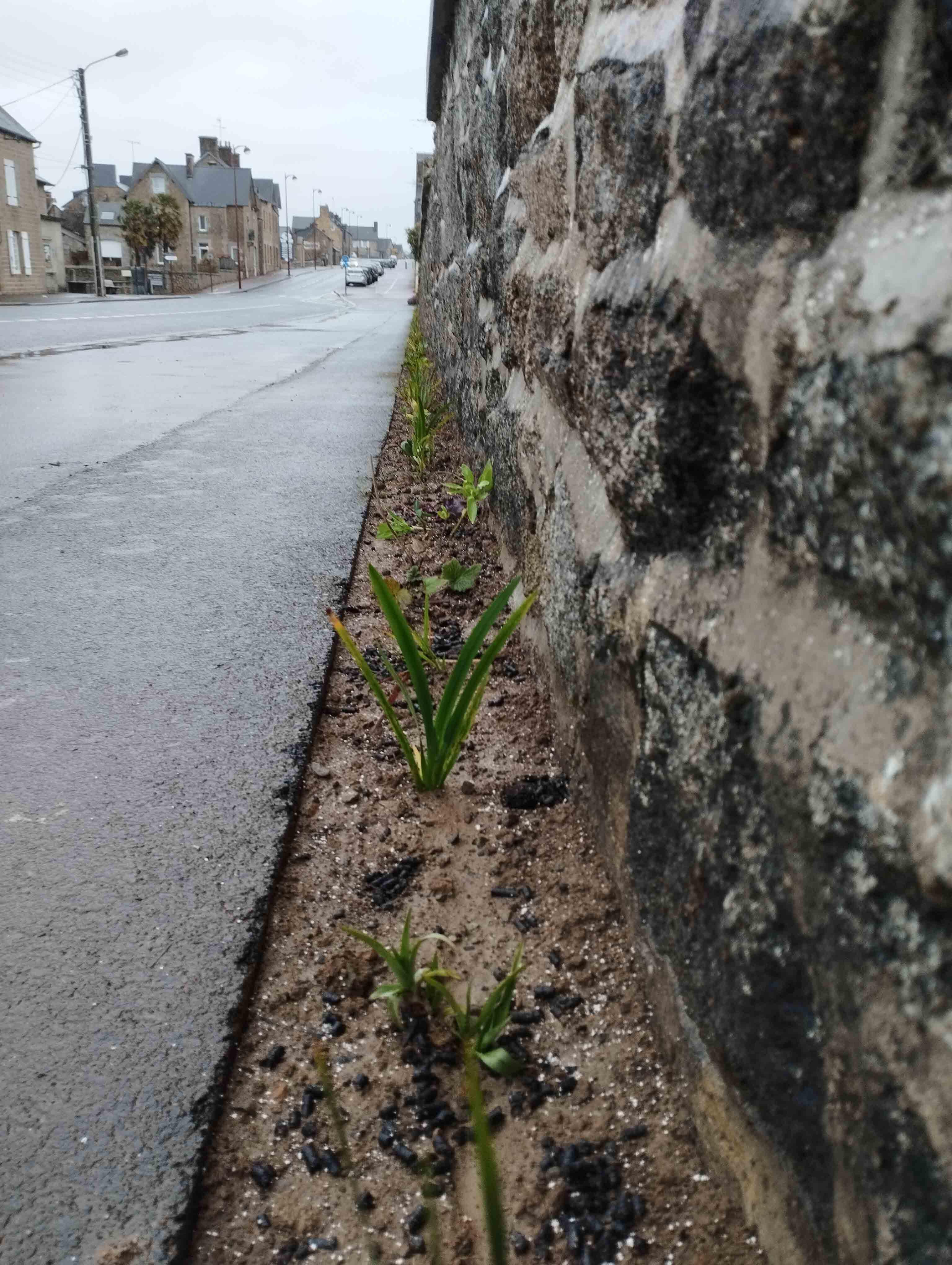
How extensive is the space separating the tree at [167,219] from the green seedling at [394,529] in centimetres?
5802

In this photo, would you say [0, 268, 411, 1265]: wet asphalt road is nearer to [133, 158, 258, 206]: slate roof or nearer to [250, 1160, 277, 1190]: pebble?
[250, 1160, 277, 1190]: pebble

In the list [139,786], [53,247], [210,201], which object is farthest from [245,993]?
[210,201]

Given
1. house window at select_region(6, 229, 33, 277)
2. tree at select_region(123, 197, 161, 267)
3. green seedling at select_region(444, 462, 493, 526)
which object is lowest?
green seedling at select_region(444, 462, 493, 526)

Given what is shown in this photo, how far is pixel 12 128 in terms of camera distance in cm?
3850

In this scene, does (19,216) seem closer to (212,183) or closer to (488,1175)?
(212,183)

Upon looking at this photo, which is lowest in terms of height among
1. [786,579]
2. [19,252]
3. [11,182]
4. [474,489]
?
[474,489]

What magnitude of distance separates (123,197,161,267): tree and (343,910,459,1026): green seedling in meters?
59.1

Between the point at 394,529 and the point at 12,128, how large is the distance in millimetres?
43940

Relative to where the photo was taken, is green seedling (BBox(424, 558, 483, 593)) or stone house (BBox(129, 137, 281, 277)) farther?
stone house (BBox(129, 137, 281, 277))

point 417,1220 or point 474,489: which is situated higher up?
point 474,489

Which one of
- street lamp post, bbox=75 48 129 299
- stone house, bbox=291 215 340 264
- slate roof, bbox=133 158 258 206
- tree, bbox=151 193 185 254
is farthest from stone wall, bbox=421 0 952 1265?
stone house, bbox=291 215 340 264

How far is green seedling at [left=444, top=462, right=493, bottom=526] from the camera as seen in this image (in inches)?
114

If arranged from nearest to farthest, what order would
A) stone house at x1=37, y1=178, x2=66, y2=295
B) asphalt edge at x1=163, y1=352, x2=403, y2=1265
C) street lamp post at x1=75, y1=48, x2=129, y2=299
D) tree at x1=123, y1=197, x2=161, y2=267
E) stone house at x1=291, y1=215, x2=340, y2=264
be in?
asphalt edge at x1=163, y1=352, x2=403, y2=1265
street lamp post at x1=75, y1=48, x2=129, y2=299
stone house at x1=37, y1=178, x2=66, y2=295
tree at x1=123, y1=197, x2=161, y2=267
stone house at x1=291, y1=215, x2=340, y2=264

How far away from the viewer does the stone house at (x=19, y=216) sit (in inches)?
1475
